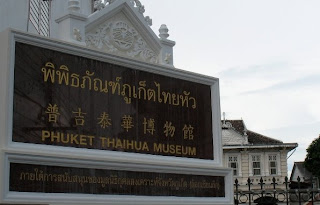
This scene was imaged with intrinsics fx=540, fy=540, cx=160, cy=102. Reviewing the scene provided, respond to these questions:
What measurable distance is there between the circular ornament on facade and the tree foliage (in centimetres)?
3734

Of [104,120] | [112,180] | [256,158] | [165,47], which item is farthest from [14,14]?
[256,158]

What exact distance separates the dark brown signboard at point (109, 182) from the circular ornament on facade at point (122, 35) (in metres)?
2.17

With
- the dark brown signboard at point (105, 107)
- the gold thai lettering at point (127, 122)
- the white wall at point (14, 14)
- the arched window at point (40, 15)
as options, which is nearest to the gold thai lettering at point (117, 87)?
the dark brown signboard at point (105, 107)

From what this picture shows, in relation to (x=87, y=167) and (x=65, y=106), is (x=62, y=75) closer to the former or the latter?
(x=65, y=106)

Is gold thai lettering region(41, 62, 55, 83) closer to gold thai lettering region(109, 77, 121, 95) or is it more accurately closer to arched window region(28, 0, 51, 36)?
gold thai lettering region(109, 77, 121, 95)

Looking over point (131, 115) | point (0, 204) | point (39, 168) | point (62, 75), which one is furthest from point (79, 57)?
point (0, 204)

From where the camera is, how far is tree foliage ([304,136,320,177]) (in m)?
43.7

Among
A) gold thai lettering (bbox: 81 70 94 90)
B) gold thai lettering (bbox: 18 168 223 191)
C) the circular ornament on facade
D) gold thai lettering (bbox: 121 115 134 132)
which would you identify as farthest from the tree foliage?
gold thai lettering (bbox: 81 70 94 90)

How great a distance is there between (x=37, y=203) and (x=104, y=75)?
214 centimetres

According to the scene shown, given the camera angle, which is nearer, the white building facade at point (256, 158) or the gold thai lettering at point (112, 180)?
the gold thai lettering at point (112, 180)

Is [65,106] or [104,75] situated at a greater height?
[104,75]

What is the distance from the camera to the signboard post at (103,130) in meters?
6.55

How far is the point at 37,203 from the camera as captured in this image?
6453 mm

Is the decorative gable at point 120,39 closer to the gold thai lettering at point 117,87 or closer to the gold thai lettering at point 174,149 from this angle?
the gold thai lettering at point 117,87
